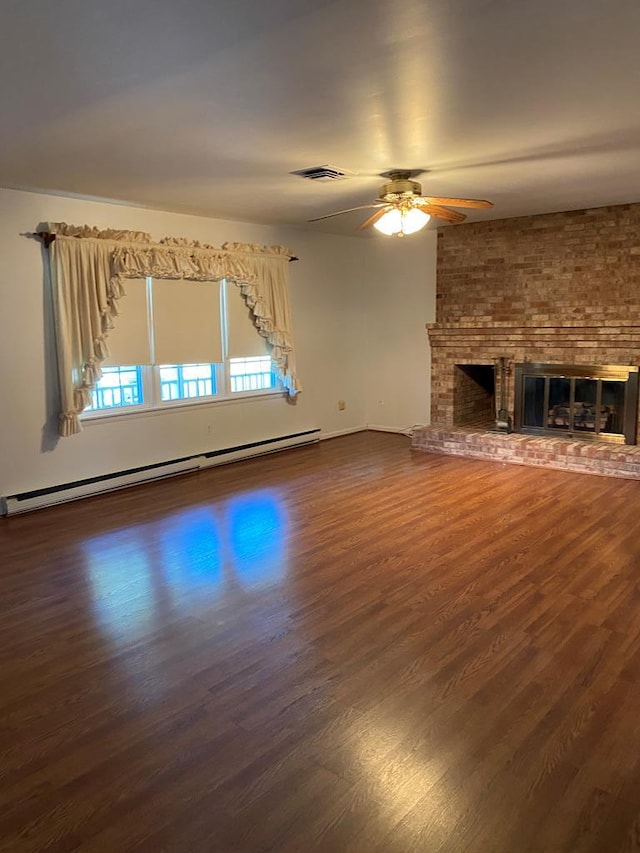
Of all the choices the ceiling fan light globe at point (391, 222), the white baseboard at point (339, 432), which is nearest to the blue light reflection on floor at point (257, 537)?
the ceiling fan light globe at point (391, 222)

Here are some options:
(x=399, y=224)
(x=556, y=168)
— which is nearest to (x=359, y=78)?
(x=399, y=224)

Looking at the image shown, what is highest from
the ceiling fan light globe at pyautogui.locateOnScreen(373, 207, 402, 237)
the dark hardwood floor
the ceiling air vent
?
the ceiling air vent

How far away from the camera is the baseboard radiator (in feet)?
16.1

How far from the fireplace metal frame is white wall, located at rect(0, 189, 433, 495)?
127 cm

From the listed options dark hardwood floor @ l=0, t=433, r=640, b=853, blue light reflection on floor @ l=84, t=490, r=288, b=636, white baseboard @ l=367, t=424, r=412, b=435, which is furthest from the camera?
white baseboard @ l=367, t=424, r=412, b=435

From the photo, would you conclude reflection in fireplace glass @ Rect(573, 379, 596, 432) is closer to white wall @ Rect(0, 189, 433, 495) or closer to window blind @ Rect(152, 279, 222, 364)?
white wall @ Rect(0, 189, 433, 495)

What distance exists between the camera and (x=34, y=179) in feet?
14.2

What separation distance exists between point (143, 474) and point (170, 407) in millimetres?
689

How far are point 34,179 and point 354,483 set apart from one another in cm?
343

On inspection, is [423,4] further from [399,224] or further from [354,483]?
[354,483]

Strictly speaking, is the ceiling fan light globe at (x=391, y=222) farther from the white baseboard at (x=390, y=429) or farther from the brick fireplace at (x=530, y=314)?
the white baseboard at (x=390, y=429)

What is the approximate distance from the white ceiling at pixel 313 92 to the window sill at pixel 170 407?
6.09 ft

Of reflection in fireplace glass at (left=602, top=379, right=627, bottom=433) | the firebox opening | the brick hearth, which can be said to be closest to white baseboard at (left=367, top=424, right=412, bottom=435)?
the firebox opening

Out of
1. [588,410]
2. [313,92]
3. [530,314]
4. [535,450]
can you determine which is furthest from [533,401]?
[313,92]
